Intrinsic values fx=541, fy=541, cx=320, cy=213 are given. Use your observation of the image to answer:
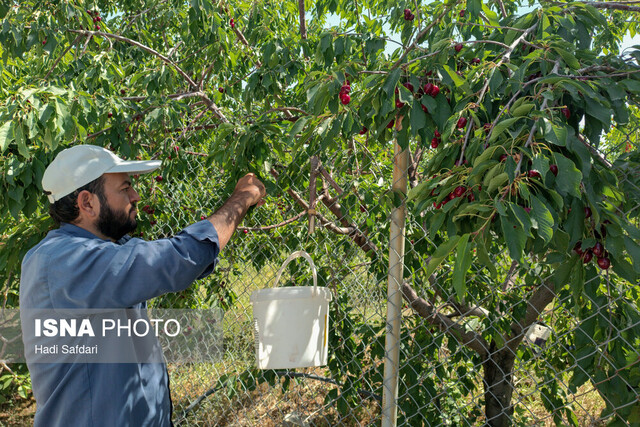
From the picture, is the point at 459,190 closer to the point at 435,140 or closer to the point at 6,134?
the point at 435,140

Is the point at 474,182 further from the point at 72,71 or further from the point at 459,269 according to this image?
the point at 72,71

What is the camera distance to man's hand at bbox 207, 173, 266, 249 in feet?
5.44

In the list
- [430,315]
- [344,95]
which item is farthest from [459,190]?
[430,315]

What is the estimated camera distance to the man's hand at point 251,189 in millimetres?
1920

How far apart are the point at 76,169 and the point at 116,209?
0.58 ft

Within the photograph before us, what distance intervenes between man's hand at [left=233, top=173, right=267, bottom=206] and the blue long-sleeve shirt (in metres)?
0.34

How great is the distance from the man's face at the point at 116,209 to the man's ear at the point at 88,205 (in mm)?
18

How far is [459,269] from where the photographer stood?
1075 millimetres

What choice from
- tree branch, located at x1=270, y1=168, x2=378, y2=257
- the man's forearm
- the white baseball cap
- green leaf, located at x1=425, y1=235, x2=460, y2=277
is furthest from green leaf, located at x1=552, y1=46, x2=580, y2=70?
tree branch, located at x1=270, y1=168, x2=378, y2=257

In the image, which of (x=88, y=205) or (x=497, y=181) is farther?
(x=88, y=205)

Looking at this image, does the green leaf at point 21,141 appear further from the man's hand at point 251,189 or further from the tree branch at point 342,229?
the tree branch at point 342,229

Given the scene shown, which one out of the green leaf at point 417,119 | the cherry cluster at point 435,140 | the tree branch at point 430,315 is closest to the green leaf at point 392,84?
the green leaf at point 417,119

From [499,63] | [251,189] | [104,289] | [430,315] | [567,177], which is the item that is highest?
[499,63]

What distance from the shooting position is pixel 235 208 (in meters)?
1.79
